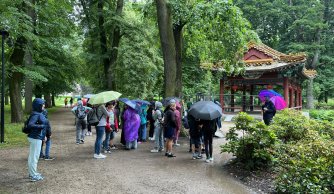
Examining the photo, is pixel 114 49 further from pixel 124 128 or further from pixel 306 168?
pixel 306 168

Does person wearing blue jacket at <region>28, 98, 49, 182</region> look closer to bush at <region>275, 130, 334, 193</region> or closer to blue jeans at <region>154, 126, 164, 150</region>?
blue jeans at <region>154, 126, 164, 150</region>

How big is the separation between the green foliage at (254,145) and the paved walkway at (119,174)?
646 millimetres

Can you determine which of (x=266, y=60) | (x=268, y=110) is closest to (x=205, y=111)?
(x=268, y=110)

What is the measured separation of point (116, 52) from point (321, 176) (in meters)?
16.7

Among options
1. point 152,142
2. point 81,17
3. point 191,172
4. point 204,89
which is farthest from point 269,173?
point 204,89

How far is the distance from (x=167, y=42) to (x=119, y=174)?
675 cm

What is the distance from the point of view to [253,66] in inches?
845

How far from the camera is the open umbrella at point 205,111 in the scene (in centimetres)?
845

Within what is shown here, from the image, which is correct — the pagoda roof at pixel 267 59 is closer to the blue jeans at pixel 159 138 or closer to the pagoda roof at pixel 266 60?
the pagoda roof at pixel 266 60

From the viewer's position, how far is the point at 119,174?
7410 mm

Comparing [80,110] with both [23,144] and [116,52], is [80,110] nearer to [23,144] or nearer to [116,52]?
[23,144]

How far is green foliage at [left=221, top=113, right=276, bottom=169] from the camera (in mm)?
7695

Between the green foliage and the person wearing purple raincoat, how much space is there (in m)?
3.46

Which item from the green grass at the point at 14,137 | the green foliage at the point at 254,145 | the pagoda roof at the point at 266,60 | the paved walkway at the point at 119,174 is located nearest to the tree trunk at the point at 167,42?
the paved walkway at the point at 119,174
